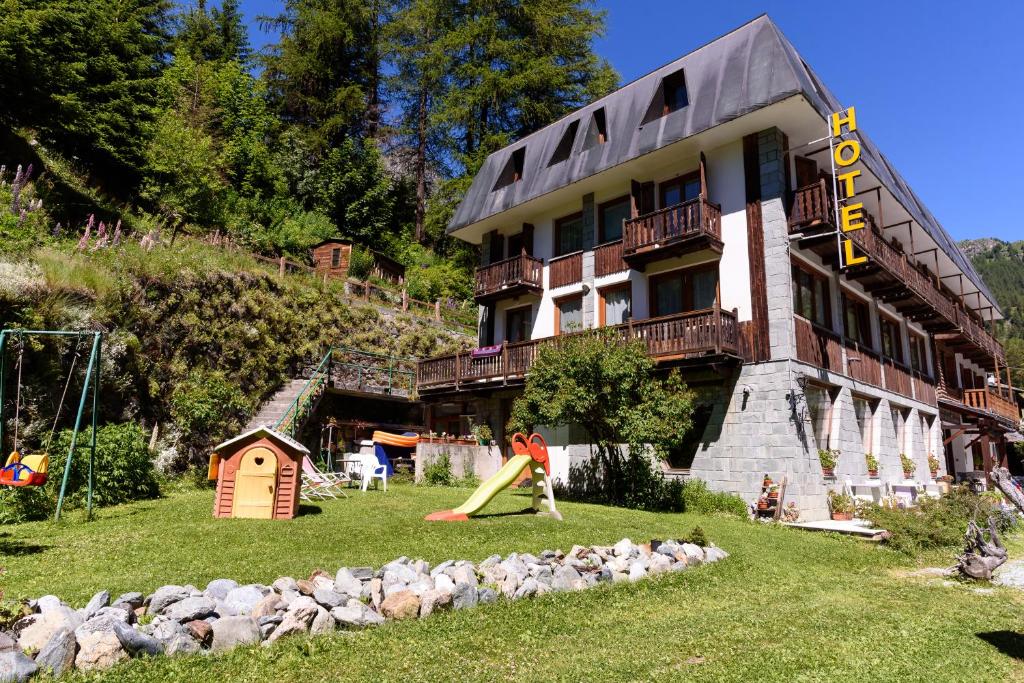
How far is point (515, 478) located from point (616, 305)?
8.95 metres

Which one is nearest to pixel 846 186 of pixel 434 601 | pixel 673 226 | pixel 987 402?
pixel 673 226

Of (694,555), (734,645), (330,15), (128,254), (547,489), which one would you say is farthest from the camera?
(330,15)

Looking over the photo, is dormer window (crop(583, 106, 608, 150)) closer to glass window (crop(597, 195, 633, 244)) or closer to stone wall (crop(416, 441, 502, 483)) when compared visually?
glass window (crop(597, 195, 633, 244))

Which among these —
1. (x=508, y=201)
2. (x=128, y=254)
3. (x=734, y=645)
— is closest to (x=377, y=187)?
(x=508, y=201)

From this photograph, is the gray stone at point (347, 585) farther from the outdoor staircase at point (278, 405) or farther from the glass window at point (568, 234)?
the glass window at point (568, 234)

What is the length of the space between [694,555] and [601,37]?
114 ft

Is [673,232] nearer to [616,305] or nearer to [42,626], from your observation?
[616,305]

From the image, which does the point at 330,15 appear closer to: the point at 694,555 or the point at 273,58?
the point at 273,58

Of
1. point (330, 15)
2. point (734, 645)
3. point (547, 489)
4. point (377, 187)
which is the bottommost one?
point (734, 645)

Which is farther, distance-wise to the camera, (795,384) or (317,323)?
(317,323)

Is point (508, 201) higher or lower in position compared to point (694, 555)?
higher

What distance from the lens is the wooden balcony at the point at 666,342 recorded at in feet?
46.5

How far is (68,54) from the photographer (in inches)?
739

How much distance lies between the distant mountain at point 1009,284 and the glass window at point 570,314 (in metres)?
52.9
